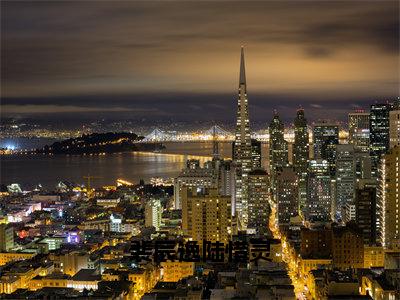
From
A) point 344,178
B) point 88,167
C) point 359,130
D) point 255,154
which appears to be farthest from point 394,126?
point 88,167

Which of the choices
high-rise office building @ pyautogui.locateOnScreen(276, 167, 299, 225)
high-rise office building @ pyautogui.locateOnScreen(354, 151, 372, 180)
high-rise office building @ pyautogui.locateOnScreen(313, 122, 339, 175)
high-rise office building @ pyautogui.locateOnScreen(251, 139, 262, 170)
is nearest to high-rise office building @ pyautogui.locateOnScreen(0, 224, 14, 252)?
high-rise office building @ pyautogui.locateOnScreen(276, 167, 299, 225)

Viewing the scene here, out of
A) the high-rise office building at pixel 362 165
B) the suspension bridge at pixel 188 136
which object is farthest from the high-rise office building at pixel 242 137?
the suspension bridge at pixel 188 136

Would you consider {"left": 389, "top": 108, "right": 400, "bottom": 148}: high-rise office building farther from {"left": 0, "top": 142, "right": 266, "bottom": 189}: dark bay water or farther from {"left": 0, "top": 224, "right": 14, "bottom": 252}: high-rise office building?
{"left": 0, "top": 142, "right": 266, "bottom": 189}: dark bay water

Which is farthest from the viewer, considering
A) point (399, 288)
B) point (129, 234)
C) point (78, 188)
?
point (78, 188)

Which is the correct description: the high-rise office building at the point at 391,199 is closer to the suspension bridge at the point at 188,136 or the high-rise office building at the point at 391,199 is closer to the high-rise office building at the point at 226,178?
the high-rise office building at the point at 226,178

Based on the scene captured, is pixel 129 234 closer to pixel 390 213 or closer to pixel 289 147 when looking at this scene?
pixel 390 213

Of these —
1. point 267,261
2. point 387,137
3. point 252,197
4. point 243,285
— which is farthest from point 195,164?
point 243,285
